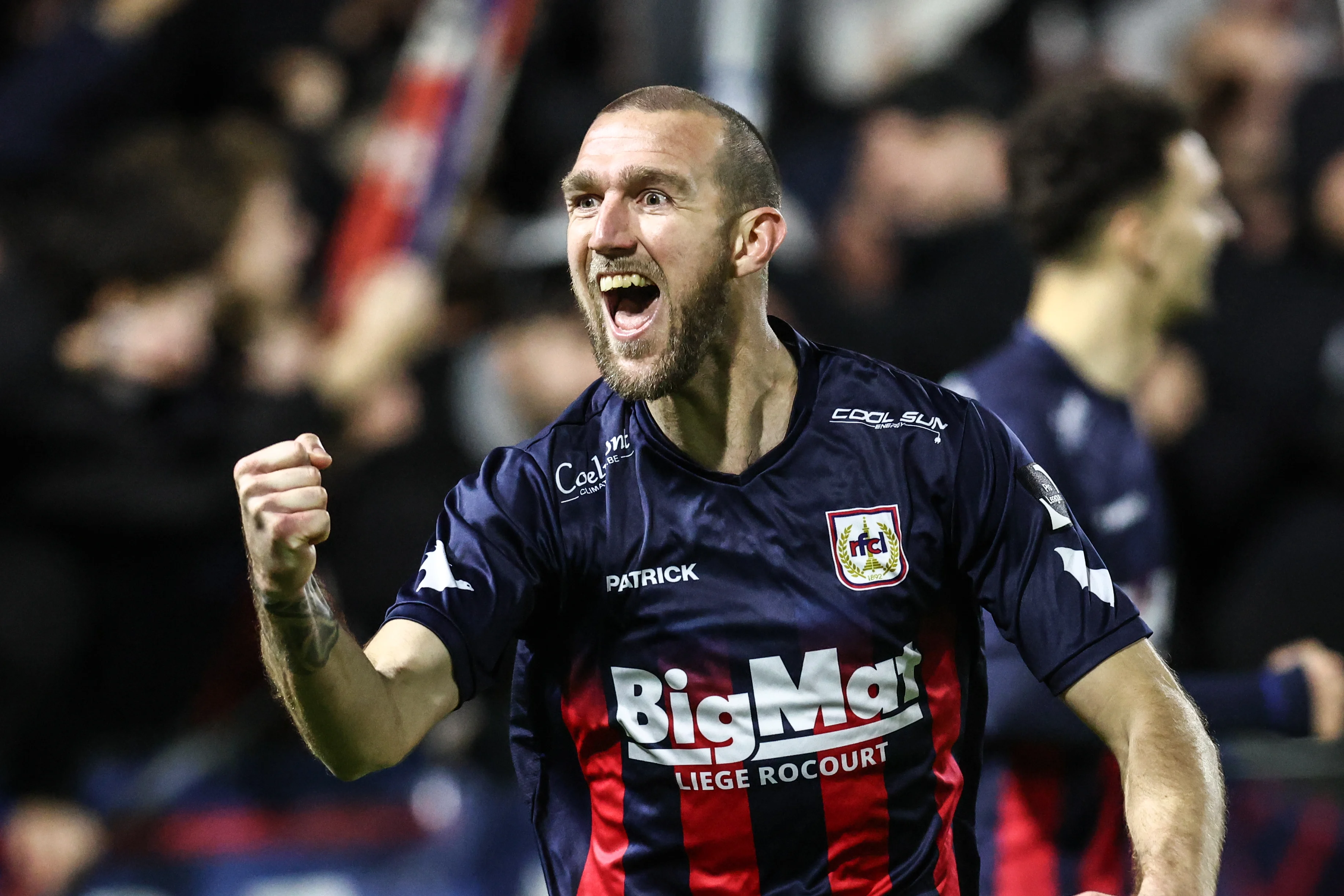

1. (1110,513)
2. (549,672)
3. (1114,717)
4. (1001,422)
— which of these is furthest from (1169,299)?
(549,672)

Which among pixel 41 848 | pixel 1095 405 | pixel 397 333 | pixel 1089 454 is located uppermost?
pixel 397 333

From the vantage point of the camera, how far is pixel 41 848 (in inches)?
206

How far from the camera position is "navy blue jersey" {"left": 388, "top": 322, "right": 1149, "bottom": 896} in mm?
2818

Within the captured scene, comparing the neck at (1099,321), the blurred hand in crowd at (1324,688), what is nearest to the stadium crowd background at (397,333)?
the neck at (1099,321)

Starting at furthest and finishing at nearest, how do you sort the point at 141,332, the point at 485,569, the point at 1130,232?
1. the point at 141,332
2. the point at 1130,232
3. the point at 485,569

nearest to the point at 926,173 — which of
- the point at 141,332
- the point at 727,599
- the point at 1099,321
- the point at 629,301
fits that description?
the point at 1099,321

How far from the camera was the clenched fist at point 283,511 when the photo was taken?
2389 mm

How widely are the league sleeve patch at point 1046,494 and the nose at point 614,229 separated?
0.79 meters

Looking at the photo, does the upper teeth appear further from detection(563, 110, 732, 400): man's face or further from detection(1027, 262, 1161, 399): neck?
detection(1027, 262, 1161, 399): neck

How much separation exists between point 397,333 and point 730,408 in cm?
309

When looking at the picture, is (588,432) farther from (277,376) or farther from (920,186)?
(920,186)

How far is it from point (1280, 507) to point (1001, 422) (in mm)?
4146

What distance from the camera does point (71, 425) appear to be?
17.0 ft

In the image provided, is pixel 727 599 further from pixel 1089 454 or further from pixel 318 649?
pixel 1089 454
